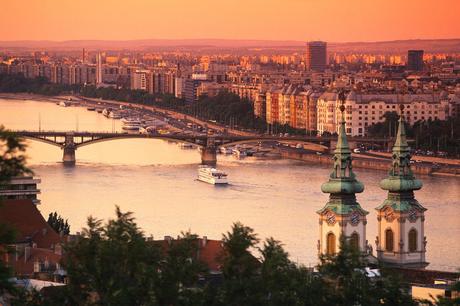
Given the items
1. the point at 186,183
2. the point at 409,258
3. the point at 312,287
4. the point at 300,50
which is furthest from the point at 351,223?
the point at 300,50

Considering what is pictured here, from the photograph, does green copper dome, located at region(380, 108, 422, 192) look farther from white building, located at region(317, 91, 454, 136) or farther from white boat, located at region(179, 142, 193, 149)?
white building, located at region(317, 91, 454, 136)

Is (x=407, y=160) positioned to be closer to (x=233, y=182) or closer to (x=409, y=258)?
(x=409, y=258)

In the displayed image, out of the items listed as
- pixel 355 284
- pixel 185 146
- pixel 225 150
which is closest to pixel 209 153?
pixel 225 150

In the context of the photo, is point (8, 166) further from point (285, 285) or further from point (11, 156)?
point (285, 285)

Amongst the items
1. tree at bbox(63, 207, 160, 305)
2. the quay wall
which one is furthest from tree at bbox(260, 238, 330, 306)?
the quay wall

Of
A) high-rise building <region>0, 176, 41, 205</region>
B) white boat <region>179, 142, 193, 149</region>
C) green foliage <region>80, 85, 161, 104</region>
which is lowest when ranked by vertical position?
green foliage <region>80, 85, 161, 104</region>

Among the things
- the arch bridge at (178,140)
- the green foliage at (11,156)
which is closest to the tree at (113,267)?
the green foliage at (11,156)
